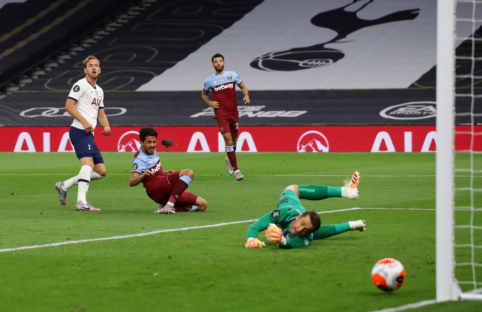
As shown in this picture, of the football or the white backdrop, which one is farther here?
the white backdrop

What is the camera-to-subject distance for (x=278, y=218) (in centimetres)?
591

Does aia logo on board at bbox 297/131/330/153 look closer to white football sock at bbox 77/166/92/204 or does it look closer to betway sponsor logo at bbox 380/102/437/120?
betway sponsor logo at bbox 380/102/437/120

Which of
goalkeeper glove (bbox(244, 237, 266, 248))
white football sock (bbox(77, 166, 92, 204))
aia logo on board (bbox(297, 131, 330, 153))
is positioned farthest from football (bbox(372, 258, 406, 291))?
aia logo on board (bbox(297, 131, 330, 153))

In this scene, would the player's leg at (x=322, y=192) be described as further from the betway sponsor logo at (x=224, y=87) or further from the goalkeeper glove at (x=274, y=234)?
the betway sponsor logo at (x=224, y=87)

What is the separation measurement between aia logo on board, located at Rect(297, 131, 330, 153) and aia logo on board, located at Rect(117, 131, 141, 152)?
5.11 metres

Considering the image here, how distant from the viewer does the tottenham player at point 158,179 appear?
8.20 metres

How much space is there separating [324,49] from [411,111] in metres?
5.65

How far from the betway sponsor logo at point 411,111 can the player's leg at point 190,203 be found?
50.3 ft

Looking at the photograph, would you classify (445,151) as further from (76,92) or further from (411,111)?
(411,111)

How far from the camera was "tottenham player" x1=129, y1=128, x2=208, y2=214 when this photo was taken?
8203mm

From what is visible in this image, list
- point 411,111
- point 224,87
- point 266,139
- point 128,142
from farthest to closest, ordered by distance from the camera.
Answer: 1. point 411,111
2. point 128,142
3. point 266,139
4. point 224,87

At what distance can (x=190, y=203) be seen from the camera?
8.57 metres

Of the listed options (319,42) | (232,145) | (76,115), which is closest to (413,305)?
(76,115)

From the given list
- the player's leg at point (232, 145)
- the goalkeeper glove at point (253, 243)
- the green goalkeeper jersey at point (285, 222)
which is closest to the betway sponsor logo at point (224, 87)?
the player's leg at point (232, 145)
